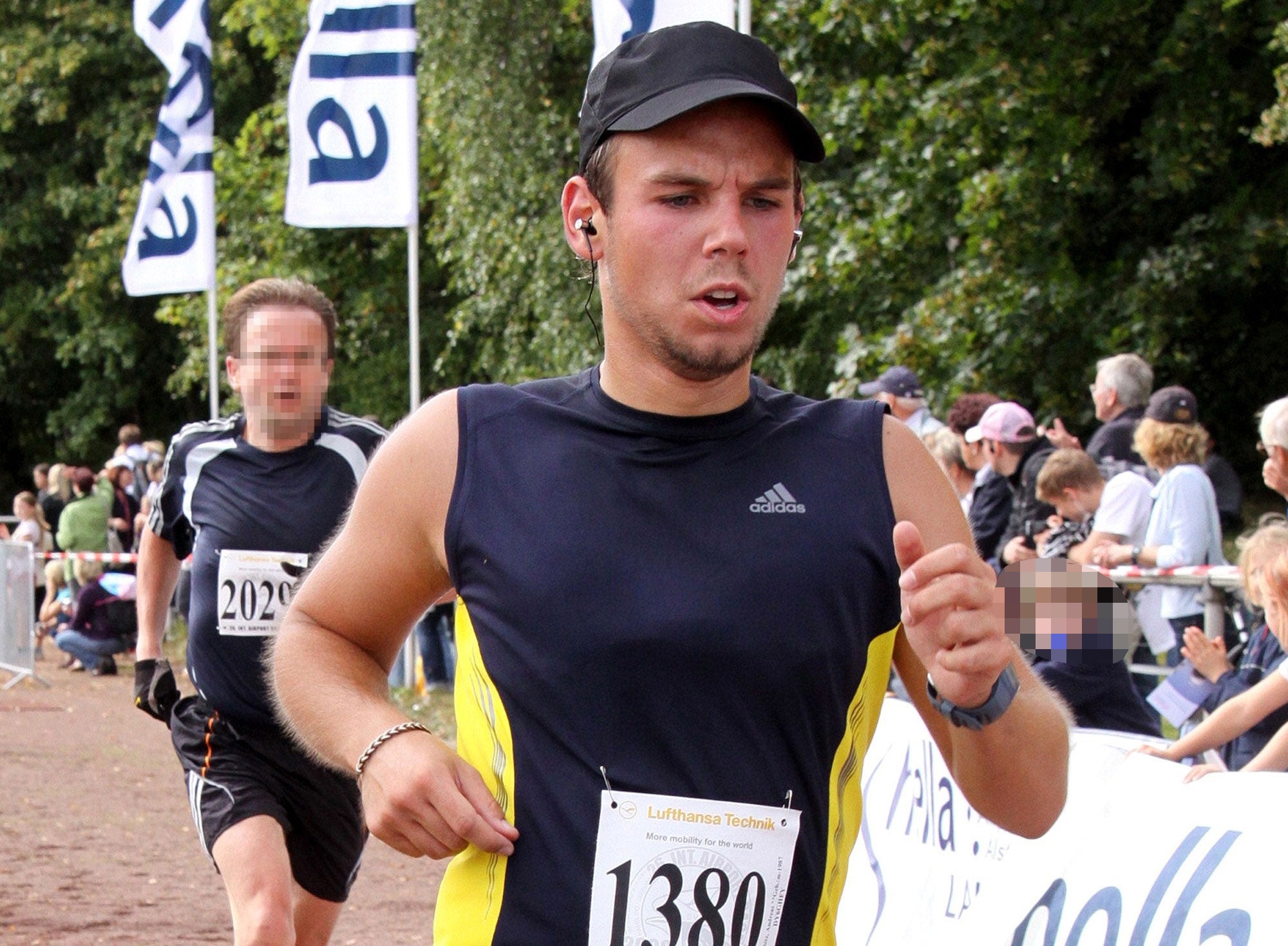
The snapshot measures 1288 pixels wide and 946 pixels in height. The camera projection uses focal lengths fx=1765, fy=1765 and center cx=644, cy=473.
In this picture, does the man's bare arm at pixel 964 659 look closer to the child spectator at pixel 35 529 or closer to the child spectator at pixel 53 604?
the child spectator at pixel 53 604

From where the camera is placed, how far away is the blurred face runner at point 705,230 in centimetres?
234

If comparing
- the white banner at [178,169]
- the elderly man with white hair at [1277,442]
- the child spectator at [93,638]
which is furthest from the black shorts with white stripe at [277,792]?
the child spectator at [93,638]

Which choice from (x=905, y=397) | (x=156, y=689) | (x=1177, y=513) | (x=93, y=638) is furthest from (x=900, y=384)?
(x=93, y=638)

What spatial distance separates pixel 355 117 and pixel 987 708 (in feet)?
35.4

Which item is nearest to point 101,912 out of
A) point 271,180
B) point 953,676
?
point 953,676

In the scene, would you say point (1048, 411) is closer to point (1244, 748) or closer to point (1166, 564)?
point (1166, 564)

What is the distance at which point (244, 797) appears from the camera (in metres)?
5.07

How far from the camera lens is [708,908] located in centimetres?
234

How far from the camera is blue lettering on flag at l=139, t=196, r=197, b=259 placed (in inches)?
625

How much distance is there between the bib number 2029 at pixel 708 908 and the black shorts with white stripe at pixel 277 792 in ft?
9.60

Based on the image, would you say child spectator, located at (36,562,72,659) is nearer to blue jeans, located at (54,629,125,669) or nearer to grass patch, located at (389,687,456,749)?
blue jeans, located at (54,629,125,669)

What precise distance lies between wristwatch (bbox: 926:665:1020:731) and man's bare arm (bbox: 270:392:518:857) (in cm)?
73

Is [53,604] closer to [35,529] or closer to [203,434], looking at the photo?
[35,529]

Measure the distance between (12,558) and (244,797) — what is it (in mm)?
12514
